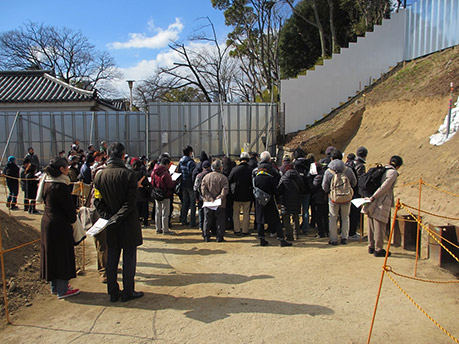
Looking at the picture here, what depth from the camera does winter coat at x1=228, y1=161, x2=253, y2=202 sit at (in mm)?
7254

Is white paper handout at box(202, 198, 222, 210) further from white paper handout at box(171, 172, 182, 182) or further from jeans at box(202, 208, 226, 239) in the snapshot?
white paper handout at box(171, 172, 182, 182)

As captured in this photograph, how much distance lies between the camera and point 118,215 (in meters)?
4.32

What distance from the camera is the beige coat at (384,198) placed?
18.7 feet

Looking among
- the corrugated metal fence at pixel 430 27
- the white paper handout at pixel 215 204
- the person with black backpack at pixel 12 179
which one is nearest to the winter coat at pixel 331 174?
the white paper handout at pixel 215 204

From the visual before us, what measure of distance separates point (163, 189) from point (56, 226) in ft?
10.4

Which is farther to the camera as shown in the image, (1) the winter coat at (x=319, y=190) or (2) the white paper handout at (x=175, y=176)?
(2) the white paper handout at (x=175, y=176)

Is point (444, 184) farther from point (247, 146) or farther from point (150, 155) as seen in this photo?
point (150, 155)

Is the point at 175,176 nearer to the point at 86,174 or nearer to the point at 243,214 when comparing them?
the point at 243,214

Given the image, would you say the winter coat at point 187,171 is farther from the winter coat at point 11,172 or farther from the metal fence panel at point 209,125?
the metal fence panel at point 209,125

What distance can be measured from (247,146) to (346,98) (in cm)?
546

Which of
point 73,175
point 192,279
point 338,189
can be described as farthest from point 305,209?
point 73,175

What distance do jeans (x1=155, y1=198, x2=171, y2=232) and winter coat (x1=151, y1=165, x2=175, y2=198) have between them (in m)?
0.22

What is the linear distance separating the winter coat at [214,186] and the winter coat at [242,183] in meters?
0.28

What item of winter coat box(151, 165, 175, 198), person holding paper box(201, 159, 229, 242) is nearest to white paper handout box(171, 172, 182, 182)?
winter coat box(151, 165, 175, 198)
